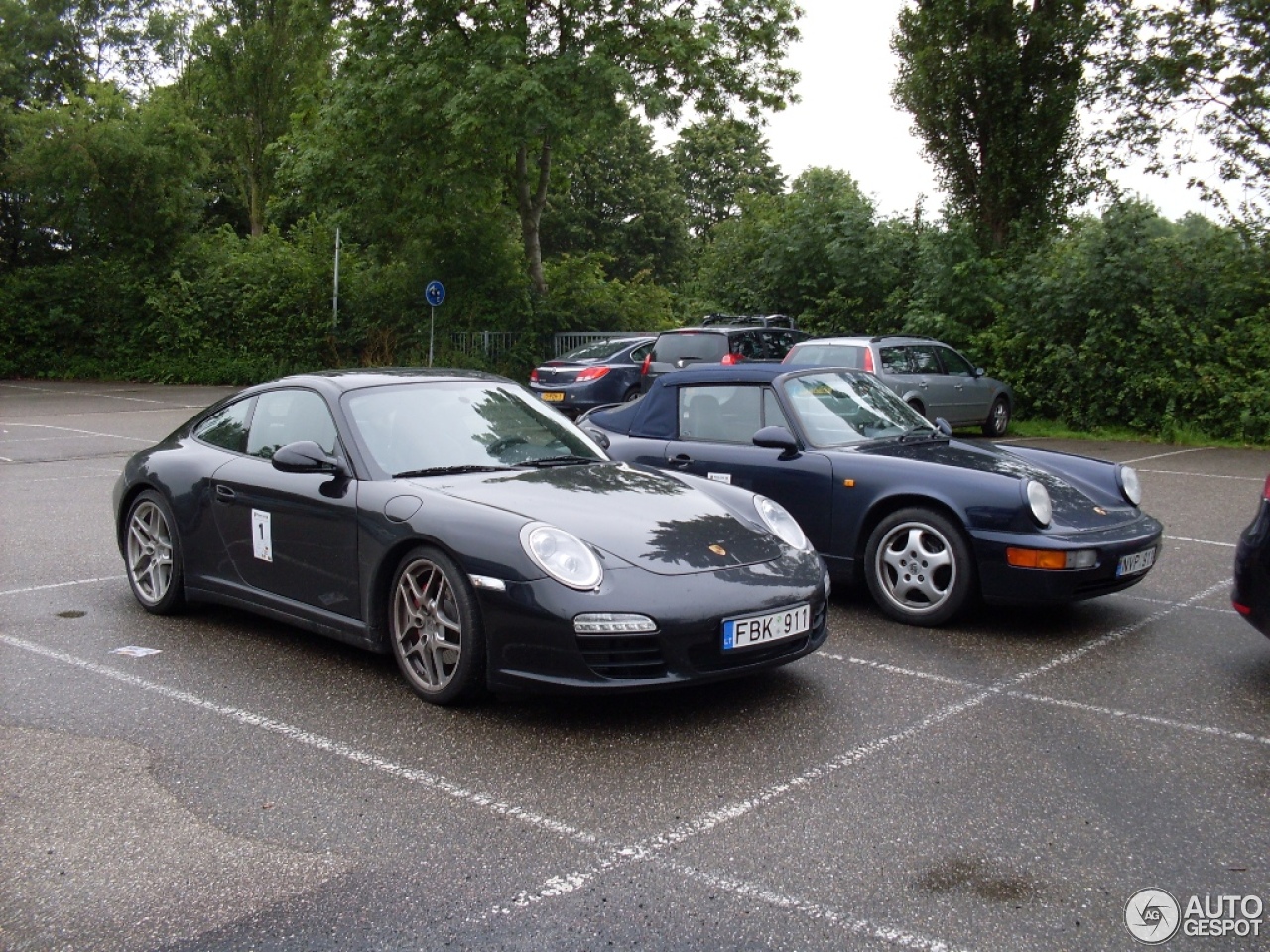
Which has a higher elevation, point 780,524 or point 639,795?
point 780,524

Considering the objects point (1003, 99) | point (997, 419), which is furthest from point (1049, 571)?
point (1003, 99)

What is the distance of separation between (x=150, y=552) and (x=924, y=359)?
12495 mm

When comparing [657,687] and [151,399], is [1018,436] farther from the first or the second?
[151,399]

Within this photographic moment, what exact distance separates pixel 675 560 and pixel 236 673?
213 cm

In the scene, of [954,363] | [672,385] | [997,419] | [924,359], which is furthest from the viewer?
[997,419]

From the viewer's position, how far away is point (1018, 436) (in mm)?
17938

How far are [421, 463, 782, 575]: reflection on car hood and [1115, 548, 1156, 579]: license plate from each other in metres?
2.07

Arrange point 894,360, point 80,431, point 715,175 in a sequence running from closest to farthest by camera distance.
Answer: point 894,360
point 80,431
point 715,175

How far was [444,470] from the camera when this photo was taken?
5.19 meters

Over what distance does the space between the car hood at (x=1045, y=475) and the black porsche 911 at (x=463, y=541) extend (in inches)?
58.6

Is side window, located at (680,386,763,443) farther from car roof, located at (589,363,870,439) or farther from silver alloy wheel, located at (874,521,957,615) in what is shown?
silver alloy wheel, located at (874,521,957,615)

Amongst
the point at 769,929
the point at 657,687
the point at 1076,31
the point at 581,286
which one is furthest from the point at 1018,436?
the point at 769,929

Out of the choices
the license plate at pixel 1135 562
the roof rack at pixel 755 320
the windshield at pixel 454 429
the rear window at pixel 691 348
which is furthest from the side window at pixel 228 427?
the roof rack at pixel 755 320

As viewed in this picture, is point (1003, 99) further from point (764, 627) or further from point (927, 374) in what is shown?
point (764, 627)
